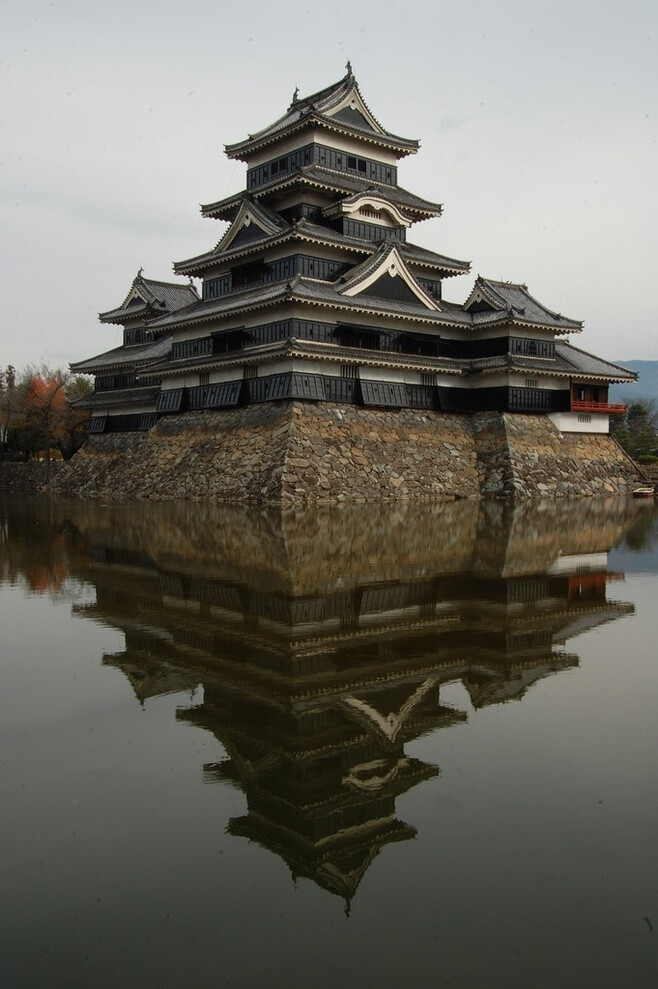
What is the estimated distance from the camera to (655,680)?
8938 mm

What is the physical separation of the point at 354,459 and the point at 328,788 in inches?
1199

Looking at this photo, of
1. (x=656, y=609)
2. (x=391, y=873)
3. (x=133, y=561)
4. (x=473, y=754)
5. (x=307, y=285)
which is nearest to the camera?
(x=391, y=873)

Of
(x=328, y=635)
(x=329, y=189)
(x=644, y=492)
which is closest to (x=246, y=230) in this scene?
(x=329, y=189)

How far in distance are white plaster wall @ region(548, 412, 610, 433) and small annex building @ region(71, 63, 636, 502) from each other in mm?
105

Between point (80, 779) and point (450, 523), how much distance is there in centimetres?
2077

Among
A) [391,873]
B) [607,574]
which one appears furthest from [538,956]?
[607,574]

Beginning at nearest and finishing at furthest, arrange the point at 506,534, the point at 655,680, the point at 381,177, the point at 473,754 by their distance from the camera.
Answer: the point at 473,754, the point at 655,680, the point at 506,534, the point at 381,177

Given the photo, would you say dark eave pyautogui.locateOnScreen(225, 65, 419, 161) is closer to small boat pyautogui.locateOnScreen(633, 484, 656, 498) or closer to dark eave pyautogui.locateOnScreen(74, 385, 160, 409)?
dark eave pyautogui.locateOnScreen(74, 385, 160, 409)

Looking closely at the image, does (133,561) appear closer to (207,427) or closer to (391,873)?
(391,873)

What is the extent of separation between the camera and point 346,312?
3866 cm

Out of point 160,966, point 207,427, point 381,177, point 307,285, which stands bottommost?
point 160,966

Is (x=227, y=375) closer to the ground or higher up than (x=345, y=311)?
closer to the ground

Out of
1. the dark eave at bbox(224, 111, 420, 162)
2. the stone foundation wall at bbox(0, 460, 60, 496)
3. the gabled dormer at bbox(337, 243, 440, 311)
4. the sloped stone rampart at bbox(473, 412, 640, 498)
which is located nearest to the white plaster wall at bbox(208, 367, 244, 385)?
the gabled dormer at bbox(337, 243, 440, 311)

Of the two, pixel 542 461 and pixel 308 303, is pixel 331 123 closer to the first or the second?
pixel 308 303
